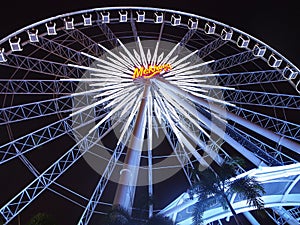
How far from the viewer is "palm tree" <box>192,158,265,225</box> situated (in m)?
16.2

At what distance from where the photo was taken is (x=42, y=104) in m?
21.6

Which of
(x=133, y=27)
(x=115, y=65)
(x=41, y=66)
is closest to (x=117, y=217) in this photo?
(x=115, y=65)

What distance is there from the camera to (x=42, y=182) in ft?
63.8

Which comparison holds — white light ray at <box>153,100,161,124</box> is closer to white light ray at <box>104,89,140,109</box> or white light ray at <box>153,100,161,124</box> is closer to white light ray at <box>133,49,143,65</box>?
white light ray at <box>104,89,140,109</box>

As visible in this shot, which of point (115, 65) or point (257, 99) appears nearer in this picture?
point (115, 65)

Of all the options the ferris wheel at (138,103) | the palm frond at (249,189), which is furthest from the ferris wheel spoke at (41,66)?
the palm frond at (249,189)

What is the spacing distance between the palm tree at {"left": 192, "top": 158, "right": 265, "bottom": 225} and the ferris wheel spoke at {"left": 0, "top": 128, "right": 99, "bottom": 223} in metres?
6.75

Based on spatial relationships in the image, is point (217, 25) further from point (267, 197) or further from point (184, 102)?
point (267, 197)

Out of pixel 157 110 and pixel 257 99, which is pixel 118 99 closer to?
pixel 157 110

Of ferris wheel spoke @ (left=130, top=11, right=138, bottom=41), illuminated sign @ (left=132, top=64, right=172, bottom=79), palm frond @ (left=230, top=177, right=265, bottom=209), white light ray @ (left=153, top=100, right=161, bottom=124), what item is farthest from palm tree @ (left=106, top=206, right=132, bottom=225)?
ferris wheel spoke @ (left=130, top=11, right=138, bottom=41)

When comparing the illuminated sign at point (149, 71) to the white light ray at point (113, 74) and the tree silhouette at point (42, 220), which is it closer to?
the white light ray at point (113, 74)

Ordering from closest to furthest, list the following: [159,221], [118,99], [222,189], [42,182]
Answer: [159,221] → [222,189] → [42,182] → [118,99]

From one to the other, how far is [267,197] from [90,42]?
1350 centimetres

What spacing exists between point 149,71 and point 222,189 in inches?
336
